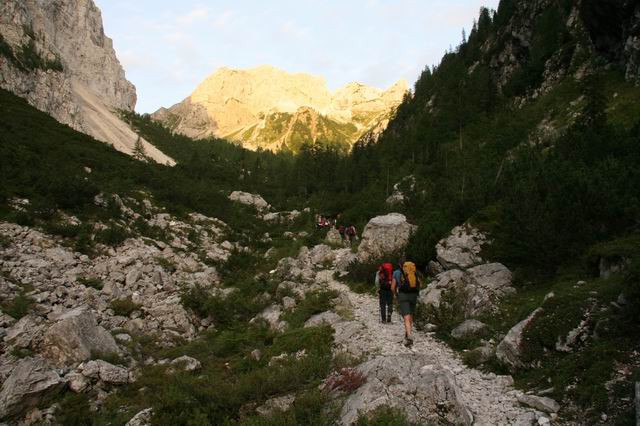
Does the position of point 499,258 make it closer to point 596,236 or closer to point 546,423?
point 596,236

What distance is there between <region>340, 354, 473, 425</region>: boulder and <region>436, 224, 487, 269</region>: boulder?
9.84 metres

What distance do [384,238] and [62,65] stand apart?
237 ft

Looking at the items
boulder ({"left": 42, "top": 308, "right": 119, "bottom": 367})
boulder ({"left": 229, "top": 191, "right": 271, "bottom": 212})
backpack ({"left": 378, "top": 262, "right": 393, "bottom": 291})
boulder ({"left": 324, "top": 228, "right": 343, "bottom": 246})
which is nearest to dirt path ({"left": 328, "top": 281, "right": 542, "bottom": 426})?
backpack ({"left": 378, "top": 262, "right": 393, "bottom": 291})

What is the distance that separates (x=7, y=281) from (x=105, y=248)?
5564 mm

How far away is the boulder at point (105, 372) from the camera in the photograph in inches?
360

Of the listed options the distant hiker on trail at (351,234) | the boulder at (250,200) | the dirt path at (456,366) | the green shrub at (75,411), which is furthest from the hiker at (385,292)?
the boulder at (250,200)

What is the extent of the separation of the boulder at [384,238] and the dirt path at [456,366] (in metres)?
7.29

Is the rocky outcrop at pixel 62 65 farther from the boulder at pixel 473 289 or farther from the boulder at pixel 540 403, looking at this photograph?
the boulder at pixel 540 403

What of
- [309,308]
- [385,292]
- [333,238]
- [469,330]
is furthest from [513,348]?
[333,238]

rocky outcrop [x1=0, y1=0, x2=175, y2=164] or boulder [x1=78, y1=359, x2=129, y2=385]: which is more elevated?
rocky outcrop [x1=0, y1=0, x2=175, y2=164]

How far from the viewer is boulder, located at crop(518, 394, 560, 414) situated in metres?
6.70

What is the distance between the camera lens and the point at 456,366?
9.48 metres

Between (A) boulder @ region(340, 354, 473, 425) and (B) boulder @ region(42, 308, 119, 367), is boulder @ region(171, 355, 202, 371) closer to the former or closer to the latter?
(B) boulder @ region(42, 308, 119, 367)

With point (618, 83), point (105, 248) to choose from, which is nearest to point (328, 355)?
point (105, 248)
